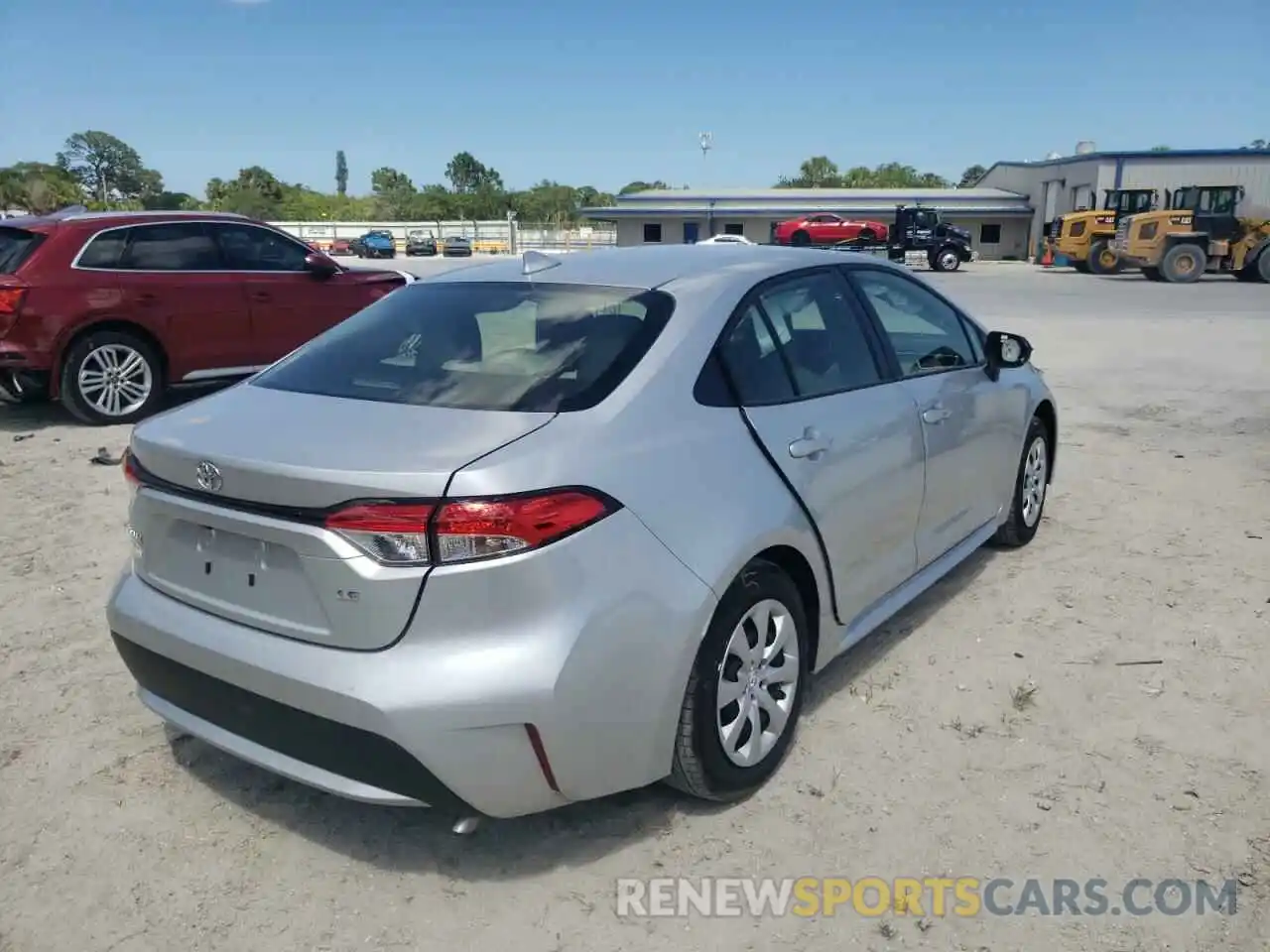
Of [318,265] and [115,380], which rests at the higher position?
[318,265]

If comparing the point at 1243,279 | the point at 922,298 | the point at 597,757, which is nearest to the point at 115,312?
the point at 922,298

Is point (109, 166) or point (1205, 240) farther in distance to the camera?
point (109, 166)

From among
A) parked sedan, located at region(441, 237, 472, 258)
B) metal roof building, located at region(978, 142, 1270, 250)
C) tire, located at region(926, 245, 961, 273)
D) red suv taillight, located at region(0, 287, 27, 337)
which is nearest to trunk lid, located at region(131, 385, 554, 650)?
red suv taillight, located at region(0, 287, 27, 337)

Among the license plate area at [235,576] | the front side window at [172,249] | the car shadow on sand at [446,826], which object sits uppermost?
the front side window at [172,249]

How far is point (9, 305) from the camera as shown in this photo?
7.33 metres

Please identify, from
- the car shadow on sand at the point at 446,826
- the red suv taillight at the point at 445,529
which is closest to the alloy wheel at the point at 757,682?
the car shadow on sand at the point at 446,826

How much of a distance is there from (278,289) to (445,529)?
23.4 ft

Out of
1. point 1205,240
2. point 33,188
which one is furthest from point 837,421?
point 33,188

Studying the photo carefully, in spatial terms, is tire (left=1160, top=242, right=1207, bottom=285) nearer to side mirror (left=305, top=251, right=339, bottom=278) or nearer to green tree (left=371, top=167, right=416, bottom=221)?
side mirror (left=305, top=251, right=339, bottom=278)

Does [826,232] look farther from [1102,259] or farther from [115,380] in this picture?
[115,380]

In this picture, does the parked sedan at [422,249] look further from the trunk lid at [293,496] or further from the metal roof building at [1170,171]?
the trunk lid at [293,496]

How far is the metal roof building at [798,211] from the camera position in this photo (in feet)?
189

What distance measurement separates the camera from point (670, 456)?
8.77 ft

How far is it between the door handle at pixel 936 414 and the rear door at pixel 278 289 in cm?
597
